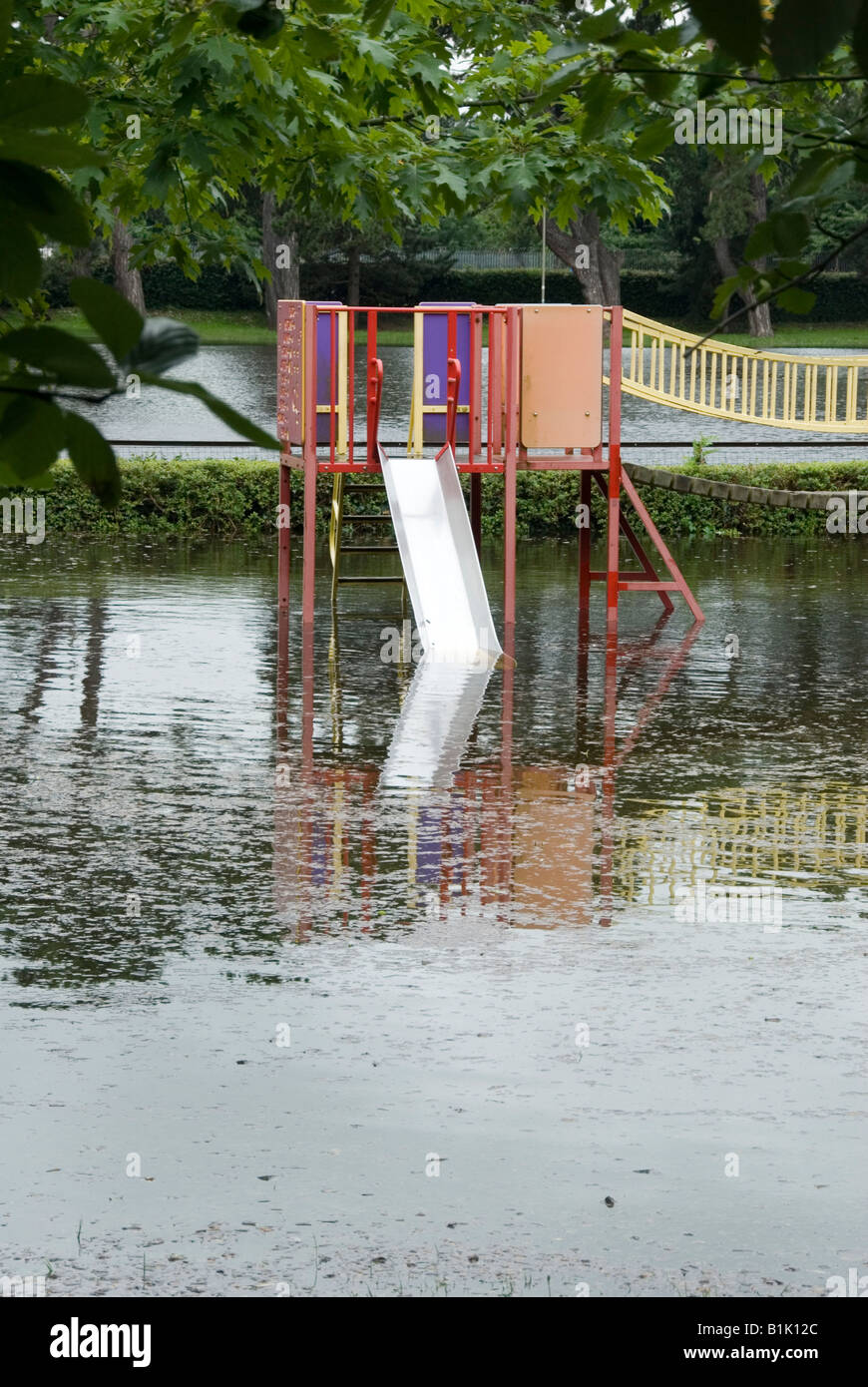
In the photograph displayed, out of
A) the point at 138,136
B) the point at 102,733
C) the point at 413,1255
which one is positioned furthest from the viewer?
the point at 138,136

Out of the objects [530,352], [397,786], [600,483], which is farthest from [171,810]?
[600,483]

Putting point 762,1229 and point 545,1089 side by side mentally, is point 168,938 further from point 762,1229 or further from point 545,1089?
point 762,1229

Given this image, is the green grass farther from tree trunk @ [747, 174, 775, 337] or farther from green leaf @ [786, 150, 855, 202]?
green leaf @ [786, 150, 855, 202]

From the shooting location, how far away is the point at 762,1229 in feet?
13.3

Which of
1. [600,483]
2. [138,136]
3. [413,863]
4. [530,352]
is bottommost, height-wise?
[413,863]

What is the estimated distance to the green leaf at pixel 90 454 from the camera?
142 centimetres

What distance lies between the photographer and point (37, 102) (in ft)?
4.67

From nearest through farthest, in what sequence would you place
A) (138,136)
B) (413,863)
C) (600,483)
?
(413,863) → (138,136) → (600,483)

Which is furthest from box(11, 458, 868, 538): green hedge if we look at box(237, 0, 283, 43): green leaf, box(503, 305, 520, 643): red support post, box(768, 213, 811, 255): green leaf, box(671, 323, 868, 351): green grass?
box(671, 323, 868, 351): green grass

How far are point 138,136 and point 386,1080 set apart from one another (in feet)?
25.5

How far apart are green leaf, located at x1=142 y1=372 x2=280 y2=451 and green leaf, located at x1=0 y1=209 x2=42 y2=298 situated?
154mm

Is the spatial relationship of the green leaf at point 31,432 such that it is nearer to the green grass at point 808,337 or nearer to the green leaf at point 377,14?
the green leaf at point 377,14

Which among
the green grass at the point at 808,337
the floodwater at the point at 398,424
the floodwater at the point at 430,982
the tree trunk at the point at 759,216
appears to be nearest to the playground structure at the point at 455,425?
the floodwater at the point at 430,982

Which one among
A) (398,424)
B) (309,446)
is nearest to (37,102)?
(309,446)
